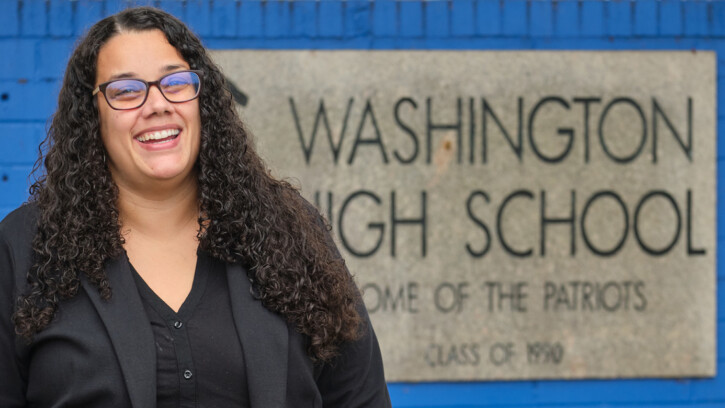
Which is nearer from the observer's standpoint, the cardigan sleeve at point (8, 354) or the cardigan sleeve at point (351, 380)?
the cardigan sleeve at point (8, 354)

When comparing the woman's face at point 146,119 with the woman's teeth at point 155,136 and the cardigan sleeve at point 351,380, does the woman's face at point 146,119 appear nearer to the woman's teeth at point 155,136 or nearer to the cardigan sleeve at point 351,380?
the woman's teeth at point 155,136

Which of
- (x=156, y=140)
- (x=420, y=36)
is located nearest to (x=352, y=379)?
(x=156, y=140)

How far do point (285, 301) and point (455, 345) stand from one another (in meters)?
2.50

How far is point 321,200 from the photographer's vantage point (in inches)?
169

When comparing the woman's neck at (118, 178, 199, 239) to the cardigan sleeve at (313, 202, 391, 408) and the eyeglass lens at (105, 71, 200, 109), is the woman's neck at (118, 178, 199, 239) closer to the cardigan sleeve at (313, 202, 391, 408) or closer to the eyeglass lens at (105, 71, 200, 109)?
the eyeglass lens at (105, 71, 200, 109)

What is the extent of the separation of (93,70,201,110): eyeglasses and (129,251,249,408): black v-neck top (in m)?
0.33

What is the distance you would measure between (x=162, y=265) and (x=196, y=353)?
8.0 inches

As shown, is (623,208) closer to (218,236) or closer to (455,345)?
(455,345)

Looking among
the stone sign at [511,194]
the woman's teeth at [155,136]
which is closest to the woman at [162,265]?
the woman's teeth at [155,136]

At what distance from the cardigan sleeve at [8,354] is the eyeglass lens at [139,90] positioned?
0.36m

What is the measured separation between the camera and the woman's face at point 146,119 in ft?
6.12

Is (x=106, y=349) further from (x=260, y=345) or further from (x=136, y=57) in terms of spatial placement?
(x=136, y=57)

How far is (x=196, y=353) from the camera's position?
181 cm

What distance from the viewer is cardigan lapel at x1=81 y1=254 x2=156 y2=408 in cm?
174
